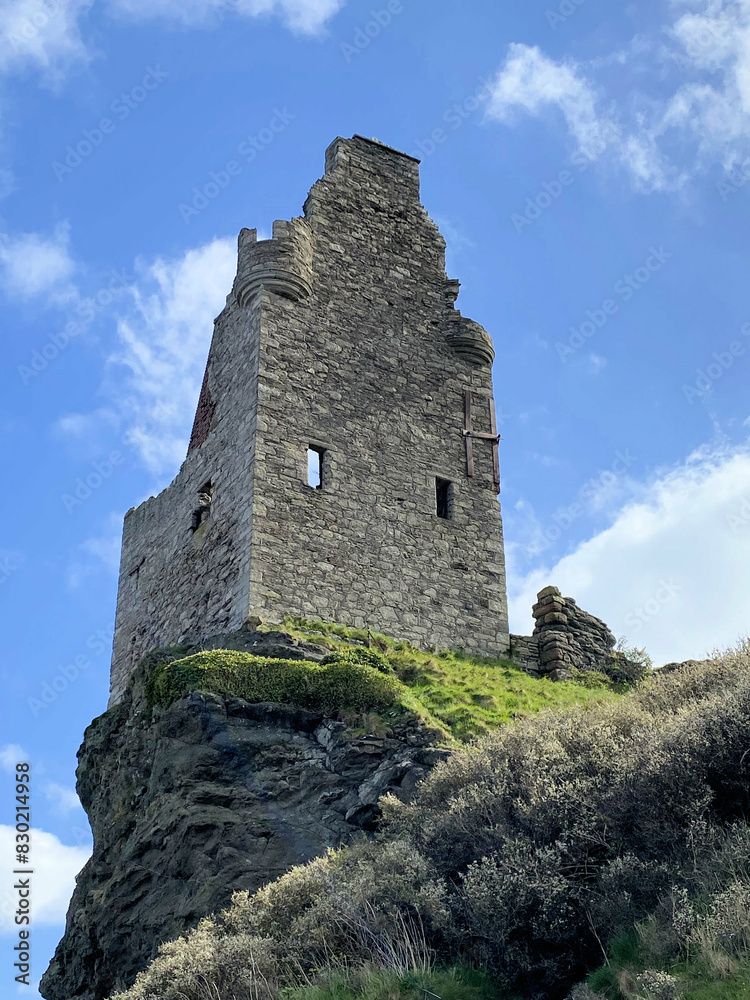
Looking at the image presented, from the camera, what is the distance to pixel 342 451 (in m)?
19.9

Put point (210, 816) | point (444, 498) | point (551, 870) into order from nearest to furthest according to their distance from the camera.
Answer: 1. point (551, 870)
2. point (210, 816)
3. point (444, 498)

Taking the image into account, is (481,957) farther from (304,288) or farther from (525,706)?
(304,288)

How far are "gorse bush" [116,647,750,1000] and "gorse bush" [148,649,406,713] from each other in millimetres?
2655

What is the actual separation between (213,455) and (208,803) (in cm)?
767

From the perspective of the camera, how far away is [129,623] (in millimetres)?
23094

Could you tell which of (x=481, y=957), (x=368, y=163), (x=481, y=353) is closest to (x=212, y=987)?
(x=481, y=957)

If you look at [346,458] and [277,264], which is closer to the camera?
[346,458]

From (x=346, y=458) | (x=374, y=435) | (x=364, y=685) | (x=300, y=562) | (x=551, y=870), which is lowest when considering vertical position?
(x=551, y=870)

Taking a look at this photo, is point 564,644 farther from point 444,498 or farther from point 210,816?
point 210,816

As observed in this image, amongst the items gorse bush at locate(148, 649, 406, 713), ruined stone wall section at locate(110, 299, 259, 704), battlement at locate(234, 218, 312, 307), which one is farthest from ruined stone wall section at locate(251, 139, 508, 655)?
gorse bush at locate(148, 649, 406, 713)

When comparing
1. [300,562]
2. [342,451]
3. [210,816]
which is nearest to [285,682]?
[210,816]

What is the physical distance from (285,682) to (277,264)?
809 cm

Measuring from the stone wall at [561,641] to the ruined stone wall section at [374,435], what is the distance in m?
0.70

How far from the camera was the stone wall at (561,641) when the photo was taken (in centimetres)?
2030
